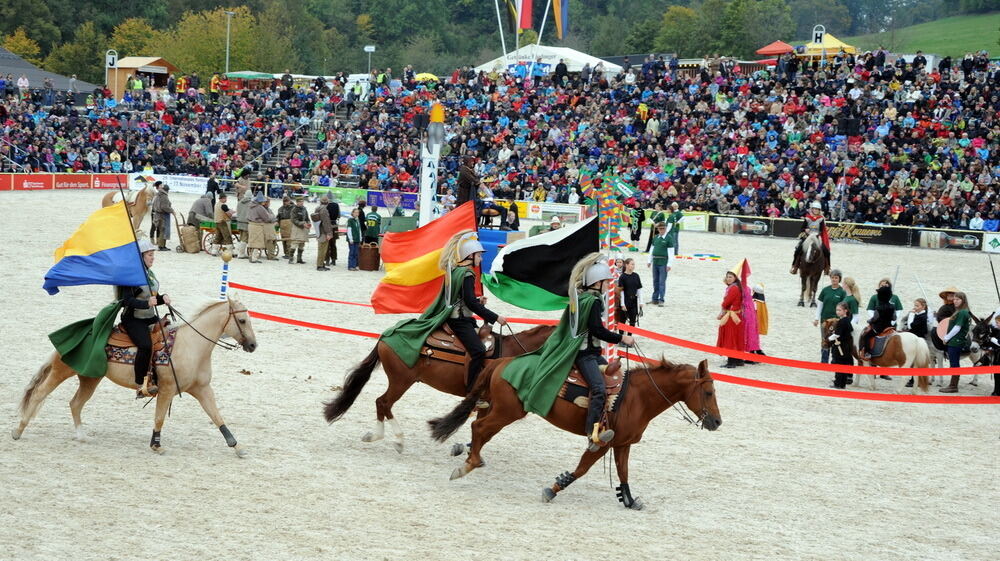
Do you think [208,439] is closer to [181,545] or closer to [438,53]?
[181,545]

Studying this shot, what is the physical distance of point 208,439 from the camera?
37.9 feet

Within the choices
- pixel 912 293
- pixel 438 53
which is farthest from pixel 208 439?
pixel 438 53

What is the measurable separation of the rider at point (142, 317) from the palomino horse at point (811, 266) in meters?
15.8

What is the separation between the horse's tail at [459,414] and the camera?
10.7 metres

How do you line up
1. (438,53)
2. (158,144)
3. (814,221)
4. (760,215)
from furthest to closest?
(438,53)
(158,144)
(760,215)
(814,221)

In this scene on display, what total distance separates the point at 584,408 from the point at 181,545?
143 inches

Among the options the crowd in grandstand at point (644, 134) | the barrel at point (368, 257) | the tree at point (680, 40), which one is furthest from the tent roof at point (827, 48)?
the tree at point (680, 40)

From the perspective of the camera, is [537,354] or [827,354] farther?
[827,354]

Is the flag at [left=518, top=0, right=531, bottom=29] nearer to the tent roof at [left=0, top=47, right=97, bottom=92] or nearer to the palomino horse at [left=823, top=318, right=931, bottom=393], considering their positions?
the tent roof at [left=0, top=47, right=97, bottom=92]

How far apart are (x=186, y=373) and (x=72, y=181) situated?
37.1 metres

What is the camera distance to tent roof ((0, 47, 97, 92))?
63375 mm

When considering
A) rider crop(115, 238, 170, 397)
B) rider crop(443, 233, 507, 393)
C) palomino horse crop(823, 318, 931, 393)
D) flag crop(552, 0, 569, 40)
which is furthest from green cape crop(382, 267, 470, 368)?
flag crop(552, 0, 569, 40)

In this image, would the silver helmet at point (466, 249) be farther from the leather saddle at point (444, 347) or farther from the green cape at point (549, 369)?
the green cape at point (549, 369)

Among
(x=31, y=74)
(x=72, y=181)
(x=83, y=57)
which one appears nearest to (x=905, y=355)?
(x=72, y=181)
